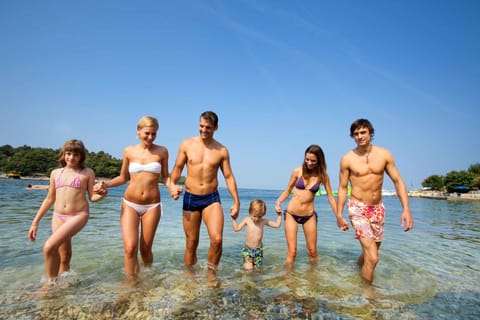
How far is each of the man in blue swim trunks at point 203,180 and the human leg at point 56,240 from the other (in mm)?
1491

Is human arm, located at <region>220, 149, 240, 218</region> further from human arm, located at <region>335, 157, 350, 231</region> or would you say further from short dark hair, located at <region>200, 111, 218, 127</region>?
human arm, located at <region>335, 157, 350, 231</region>

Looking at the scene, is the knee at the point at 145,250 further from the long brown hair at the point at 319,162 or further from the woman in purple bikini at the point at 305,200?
the long brown hair at the point at 319,162

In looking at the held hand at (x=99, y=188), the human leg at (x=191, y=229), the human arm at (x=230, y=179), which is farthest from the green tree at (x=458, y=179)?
the held hand at (x=99, y=188)

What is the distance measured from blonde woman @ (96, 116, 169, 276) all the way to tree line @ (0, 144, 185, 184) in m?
108

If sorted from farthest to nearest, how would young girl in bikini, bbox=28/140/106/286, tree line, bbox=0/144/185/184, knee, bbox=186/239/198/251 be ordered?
tree line, bbox=0/144/185/184
knee, bbox=186/239/198/251
young girl in bikini, bbox=28/140/106/286

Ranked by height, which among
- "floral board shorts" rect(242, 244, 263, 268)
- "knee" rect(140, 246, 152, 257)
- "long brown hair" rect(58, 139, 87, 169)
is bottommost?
"floral board shorts" rect(242, 244, 263, 268)

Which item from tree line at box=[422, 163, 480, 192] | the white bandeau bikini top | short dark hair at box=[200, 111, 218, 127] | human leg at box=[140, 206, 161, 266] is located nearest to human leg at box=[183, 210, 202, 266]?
human leg at box=[140, 206, 161, 266]

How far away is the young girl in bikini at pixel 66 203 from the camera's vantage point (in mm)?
4051

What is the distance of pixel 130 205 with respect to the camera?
4594mm

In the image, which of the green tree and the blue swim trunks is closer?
the blue swim trunks

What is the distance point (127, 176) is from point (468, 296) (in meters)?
5.55

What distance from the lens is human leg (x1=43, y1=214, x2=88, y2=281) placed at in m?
3.90

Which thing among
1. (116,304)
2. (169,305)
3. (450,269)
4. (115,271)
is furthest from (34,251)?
(450,269)

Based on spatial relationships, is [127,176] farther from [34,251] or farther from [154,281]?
[34,251]
